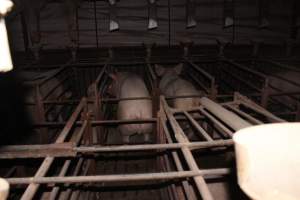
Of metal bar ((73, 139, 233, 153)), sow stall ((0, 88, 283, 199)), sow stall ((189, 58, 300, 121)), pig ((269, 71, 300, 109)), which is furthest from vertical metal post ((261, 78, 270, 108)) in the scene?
metal bar ((73, 139, 233, 153))

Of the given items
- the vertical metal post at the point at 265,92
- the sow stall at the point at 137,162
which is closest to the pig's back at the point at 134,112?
the sow stall at the point at 137,162

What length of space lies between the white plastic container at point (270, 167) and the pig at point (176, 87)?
4.03m

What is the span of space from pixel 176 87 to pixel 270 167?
192 inches

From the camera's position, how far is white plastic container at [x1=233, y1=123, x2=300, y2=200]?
968 millimetres

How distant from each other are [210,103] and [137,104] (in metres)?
1.93

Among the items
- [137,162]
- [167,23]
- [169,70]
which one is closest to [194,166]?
[137,162]

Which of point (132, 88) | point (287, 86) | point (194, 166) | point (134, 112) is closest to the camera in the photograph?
point (194, 166)

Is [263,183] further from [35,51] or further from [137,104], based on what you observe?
[35,51]

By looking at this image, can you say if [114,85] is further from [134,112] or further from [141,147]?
[141,147]

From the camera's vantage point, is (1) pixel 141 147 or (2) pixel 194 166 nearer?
(2) pixel 194 166

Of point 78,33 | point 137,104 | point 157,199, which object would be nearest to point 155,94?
point 137,104

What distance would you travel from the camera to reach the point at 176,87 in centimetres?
582

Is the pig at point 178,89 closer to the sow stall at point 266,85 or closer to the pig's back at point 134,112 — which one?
the sow stall at point 266,85

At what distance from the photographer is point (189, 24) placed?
7766 millimetres
